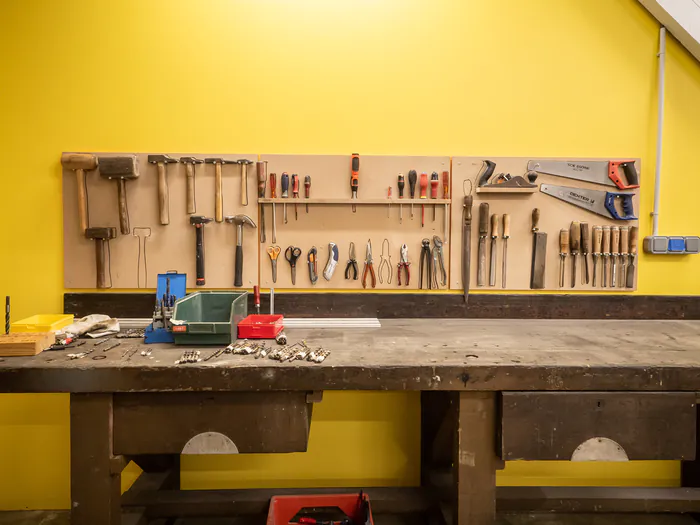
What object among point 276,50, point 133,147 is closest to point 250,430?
point 133,147

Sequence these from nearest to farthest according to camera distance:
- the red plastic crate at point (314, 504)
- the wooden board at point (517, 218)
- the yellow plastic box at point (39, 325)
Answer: the yellow plastic box at point (39, 325)
the red plastic crate at point (314, 504)
the wooden board at point (517, 218)

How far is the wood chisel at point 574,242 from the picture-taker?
2096 millimetres

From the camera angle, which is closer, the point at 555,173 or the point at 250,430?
the point at 250,430

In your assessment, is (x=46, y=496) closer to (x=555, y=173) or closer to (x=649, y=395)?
(x=649, y=395)

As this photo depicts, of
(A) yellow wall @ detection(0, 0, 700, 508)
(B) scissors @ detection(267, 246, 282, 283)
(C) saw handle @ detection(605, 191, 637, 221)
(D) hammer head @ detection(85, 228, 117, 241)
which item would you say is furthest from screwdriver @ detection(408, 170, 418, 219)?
(D) hammer head @ detection(85, 228, 117, 241)

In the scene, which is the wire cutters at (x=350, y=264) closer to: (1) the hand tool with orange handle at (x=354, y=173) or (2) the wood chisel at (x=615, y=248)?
(1) the hand tool with orange handle at (x=354, y=173)

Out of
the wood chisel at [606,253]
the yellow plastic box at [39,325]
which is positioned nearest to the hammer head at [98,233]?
the yellow plastic box at [39,325]

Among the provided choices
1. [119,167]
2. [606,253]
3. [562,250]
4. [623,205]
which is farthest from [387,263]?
[119,167]

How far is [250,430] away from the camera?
4.26ft

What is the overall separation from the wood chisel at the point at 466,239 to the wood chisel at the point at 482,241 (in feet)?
0.16

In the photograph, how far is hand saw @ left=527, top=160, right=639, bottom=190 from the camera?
2.11 metres

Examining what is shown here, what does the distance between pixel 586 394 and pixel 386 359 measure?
2.03 feet

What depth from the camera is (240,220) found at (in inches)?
81.4

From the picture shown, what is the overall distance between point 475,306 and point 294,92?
141cm
